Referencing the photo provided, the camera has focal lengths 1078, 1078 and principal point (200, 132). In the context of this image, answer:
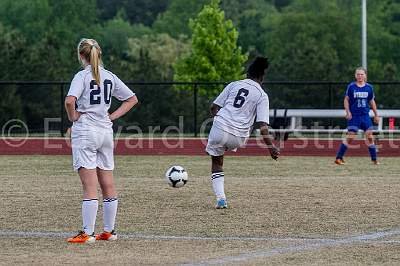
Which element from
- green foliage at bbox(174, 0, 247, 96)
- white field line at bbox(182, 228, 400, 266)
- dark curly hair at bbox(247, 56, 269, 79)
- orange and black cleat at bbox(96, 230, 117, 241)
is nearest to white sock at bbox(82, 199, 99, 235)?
orange and black cleat at bbox(96, 230, 117, 241)

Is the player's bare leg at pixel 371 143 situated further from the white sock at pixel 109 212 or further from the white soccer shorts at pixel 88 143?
the white soccer shorts at pixel 88 143

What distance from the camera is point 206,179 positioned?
18.2 metres

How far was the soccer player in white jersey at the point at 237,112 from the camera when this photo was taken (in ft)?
42.5

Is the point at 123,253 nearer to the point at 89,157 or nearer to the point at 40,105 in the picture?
the point at 89,157

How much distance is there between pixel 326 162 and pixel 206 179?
240 inches

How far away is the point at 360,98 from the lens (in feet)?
71.3

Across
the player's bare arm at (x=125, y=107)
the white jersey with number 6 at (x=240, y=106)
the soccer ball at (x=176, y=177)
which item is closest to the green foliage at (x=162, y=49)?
the soccer ball at (x=176, y=177)

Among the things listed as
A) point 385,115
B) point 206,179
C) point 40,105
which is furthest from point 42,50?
point 206,179

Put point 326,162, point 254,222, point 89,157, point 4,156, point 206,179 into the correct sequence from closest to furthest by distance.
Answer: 1. point 89,157
2. point 254,222
3. point 206,179
4. point 326,162
5. point 4,156

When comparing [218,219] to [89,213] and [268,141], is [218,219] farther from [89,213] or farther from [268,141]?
[89,213]

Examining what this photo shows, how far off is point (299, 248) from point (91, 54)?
265 cm

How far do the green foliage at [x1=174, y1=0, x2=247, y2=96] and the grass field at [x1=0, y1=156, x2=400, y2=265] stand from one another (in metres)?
27.8

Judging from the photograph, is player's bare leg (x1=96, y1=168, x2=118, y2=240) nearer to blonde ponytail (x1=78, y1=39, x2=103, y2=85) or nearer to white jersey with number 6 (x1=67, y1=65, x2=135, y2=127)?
white jersey with number 6 (x1=67, y1=65, x2=135, y2=127)

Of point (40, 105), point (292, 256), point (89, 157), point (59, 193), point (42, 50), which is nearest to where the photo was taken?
point (292, 256)
